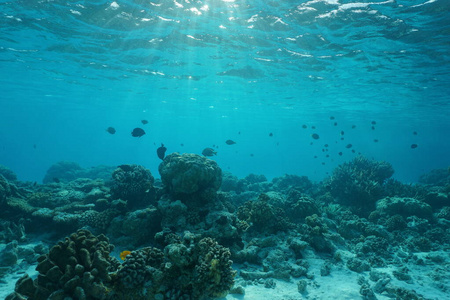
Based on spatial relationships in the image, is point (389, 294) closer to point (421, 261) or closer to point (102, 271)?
point (421, 261)

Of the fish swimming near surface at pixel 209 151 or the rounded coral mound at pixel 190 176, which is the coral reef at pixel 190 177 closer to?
the rounded coral mound at pixel 190 176

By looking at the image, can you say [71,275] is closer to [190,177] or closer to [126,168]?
[190,177]

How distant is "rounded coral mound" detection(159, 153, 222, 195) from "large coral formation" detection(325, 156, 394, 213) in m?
10.4

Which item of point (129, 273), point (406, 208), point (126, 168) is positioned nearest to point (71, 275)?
point (129, 273)

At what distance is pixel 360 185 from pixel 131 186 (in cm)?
1381

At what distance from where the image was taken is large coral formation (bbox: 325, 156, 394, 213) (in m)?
15.0

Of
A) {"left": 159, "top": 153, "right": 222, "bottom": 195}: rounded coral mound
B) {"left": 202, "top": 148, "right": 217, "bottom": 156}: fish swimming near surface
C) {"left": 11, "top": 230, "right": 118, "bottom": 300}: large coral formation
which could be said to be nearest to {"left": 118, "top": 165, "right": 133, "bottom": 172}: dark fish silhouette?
{"left": 159, "top": 153, "right": 222, "bottom": 195}: rounded coral mound

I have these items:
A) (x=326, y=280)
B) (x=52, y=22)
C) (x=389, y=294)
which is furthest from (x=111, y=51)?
(x=389, y=294)

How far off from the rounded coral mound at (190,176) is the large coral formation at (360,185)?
411 inches

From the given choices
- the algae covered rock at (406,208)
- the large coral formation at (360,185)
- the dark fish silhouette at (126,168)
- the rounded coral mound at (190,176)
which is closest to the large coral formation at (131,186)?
the dark fish silhouette at (126,168)

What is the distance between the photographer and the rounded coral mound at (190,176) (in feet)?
29.1

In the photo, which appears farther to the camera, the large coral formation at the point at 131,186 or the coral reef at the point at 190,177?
the large coral formation at the point at 131,186

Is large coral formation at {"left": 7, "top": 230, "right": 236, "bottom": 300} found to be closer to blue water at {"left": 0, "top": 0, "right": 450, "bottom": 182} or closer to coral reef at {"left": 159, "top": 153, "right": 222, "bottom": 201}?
coral reef at {"left": 159, "top": 153, "right": 222, "bottom": 201}

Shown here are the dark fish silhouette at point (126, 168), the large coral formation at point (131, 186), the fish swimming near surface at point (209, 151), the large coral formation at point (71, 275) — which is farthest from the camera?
the fish swimming near surface at point (209, 151)
